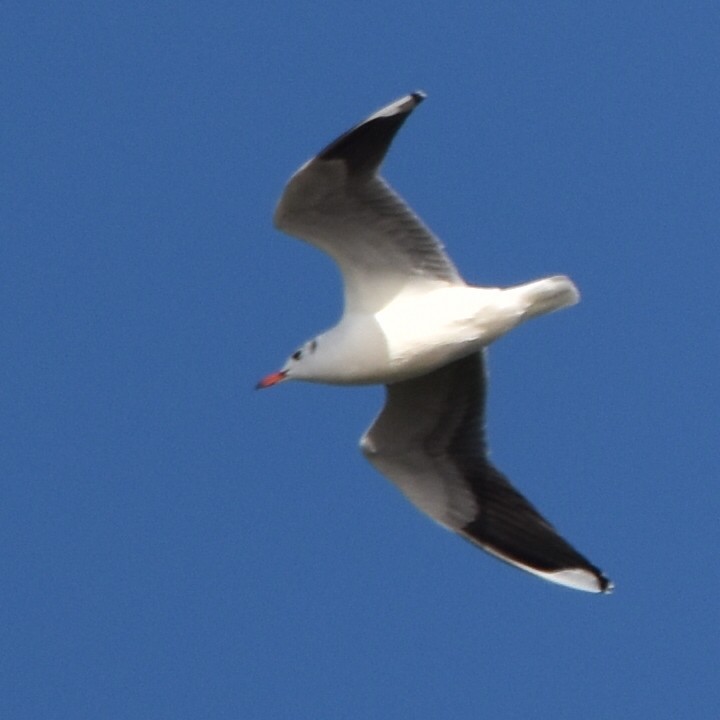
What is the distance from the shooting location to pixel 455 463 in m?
11.7

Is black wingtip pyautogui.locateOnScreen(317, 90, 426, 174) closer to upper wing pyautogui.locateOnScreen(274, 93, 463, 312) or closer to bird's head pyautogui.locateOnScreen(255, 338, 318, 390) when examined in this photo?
upper wing pyautogui.locateOnScreen(274, 93, 463, 312)

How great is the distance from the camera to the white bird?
1050 cm

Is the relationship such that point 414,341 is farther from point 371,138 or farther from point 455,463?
point 455,463

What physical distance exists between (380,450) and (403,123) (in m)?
1.96

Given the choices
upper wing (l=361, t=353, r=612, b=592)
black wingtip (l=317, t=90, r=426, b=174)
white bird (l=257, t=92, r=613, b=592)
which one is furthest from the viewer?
upper wing (l=361, t=353, r=612, b=592)

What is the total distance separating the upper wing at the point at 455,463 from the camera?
11.5 m

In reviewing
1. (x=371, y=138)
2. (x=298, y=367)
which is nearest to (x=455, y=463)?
(x=298, y=367)

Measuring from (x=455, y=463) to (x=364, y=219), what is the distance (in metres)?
1.59

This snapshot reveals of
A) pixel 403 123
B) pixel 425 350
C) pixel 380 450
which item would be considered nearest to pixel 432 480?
pixel 380 450

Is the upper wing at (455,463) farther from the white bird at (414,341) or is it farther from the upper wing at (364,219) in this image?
the upper wing at (364,219)

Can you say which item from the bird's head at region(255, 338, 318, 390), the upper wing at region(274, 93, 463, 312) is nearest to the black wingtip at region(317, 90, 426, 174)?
the upper wing at region(274, 93, 463, 312)

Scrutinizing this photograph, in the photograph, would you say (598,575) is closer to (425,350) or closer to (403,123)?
(425,350)

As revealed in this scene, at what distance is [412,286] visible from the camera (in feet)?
35.6

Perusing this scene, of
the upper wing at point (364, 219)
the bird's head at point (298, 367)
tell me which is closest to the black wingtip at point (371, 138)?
the upper wing at point (364, 219)
